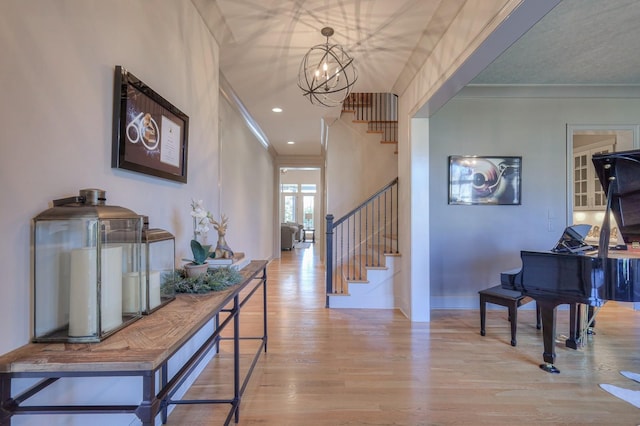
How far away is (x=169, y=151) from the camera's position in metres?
1.68

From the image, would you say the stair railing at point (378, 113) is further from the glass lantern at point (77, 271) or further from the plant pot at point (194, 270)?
the glass lantern at point (77, 271)

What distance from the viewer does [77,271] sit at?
914mm

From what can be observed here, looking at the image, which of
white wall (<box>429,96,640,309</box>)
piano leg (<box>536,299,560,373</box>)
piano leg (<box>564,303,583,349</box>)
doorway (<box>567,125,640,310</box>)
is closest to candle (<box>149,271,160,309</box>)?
piano leg (<box>536,299,560,373</box>)

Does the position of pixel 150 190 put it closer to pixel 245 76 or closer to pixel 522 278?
pixel 245 76

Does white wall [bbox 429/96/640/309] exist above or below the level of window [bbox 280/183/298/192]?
below

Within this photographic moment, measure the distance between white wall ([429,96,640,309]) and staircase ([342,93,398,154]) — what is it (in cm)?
136

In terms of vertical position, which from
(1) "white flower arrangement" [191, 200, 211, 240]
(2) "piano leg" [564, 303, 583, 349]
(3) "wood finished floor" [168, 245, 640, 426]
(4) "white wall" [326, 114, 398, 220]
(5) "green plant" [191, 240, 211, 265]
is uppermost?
(4) "white wall" [326, 114, 398, 220]

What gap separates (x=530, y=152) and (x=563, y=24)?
1.65 metres

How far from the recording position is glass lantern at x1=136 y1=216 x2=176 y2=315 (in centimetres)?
117

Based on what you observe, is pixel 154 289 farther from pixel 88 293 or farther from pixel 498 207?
pixel 498 207

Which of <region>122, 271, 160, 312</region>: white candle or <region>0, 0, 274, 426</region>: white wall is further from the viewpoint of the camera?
<region>122, 271, 160, 312</region>: white candle

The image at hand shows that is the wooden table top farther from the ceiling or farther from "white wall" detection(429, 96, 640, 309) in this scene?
"white wall" detection(429, 96, 640, 309)

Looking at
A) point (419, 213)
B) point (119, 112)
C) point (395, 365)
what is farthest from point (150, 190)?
point (419, 213)

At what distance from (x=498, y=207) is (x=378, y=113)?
2.58 metres
